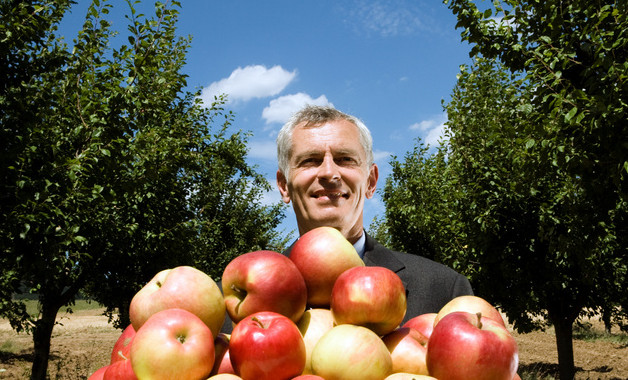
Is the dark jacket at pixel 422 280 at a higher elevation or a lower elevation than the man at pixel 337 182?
lower

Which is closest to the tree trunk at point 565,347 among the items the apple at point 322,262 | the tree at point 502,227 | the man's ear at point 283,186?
the tree at point 502,227

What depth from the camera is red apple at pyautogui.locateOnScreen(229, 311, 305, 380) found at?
1.25 m

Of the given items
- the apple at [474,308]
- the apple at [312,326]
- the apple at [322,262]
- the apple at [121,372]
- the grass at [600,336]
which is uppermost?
the apple at [322,262]

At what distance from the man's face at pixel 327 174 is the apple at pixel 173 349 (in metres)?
1.20

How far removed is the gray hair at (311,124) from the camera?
254cm

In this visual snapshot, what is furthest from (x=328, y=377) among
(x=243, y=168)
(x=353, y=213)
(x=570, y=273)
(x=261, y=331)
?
(x=243, y=168)

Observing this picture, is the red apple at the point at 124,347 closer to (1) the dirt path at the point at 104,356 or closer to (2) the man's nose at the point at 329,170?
(2) the man's nose at the point at 329,170

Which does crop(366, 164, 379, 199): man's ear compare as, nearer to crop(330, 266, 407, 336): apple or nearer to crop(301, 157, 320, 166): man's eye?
crop(301, 157, 320, 166): man's eye

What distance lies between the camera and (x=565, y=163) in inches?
234

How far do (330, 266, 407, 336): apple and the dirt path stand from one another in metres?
12.6

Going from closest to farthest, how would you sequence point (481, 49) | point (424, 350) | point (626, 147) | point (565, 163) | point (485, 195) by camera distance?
point (424, 350), point (626, 147), point (565, 163), point (481, 49), point (485, 195)

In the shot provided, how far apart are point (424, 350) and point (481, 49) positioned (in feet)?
23.7

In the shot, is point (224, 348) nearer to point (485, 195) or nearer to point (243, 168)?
point (485, 195)

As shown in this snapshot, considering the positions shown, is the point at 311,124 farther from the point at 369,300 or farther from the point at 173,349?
the point at 173,349
